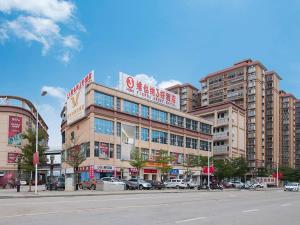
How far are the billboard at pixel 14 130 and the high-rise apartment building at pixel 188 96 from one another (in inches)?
2494

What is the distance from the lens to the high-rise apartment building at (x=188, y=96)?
144 m

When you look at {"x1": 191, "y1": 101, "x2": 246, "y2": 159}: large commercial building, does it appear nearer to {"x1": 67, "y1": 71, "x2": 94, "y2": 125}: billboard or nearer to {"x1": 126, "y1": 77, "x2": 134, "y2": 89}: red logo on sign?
{"x1": 126, "y1": 77, "x2": 134, "y2": 89}: red logo on sign

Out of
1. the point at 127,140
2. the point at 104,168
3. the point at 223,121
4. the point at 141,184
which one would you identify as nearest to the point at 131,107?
the point at 127,140

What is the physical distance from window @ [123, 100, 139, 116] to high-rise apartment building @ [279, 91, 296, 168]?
287 feet

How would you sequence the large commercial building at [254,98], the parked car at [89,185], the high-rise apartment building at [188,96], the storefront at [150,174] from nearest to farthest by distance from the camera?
the parked car at [89,185] < the storefront at [150,174] < the large commercial building at [254,98] < the high-rise apartment building at [188,96]

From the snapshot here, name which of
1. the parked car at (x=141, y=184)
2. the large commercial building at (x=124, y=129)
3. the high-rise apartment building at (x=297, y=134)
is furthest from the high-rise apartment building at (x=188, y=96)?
the parked car at (x=141, y=184)

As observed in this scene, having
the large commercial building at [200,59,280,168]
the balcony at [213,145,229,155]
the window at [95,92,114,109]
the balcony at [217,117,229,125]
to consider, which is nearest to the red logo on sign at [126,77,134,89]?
the window at [95,92,114,109]

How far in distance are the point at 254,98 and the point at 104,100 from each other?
66.0 meters

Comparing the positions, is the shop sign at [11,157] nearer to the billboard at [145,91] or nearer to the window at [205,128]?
the billboard at [145,91]

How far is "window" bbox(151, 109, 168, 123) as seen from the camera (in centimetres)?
7944

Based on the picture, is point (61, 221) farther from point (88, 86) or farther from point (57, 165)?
point (57, 165)

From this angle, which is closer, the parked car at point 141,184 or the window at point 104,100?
the parked car at point 141,184

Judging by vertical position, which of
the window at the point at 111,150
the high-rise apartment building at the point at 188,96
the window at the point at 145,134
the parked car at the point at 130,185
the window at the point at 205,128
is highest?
the high-rise apartment building at the point at 188,96

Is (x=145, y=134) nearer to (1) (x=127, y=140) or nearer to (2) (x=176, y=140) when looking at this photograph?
(1) (x=127, y=140)
